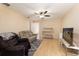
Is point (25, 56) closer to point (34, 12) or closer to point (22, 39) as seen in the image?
point (22, 39)

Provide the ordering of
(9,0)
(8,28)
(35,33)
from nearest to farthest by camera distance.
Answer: (9,0) → (8,28) → (35,33)

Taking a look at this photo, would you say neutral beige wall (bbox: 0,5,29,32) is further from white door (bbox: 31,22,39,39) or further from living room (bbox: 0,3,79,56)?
white door (bbox: 31,22,39,39)

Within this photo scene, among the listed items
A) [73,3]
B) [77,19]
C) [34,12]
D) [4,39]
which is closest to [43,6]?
[34,12]

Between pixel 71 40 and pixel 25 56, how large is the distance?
89cm

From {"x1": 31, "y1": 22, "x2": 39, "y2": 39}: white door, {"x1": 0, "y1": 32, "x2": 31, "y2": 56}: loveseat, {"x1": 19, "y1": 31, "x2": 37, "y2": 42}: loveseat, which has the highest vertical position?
{"x1": 31, "y1": 22, "x2": 39, "y2": 39}: white door

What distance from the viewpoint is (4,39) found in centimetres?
228

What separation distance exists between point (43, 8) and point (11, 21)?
2.12 ft

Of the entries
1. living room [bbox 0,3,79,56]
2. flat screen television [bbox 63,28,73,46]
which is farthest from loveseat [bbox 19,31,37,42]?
flat screen television [bbox 63,28,73,46]

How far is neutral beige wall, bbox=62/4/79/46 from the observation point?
6.98 feet

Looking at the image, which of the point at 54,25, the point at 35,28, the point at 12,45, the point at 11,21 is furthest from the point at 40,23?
the point at 12,45

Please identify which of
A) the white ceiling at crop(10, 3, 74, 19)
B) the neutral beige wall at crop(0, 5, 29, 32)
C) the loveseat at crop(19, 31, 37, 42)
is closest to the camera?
the white ceiling at crop(10, 3, 74, 19)

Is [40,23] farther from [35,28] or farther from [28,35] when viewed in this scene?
[28,35]

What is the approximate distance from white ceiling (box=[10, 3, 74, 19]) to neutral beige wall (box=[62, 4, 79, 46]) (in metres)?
0.11

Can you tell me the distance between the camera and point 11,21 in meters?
2.25
